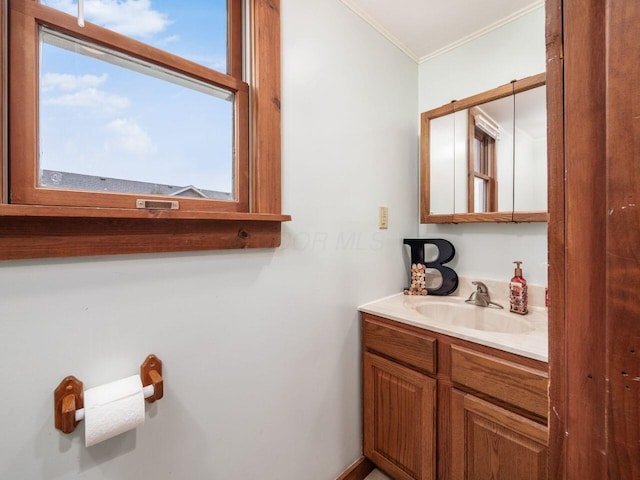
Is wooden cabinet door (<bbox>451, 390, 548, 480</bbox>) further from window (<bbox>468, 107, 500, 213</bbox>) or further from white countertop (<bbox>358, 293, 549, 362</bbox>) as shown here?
window (<bbox>468, 107, 500, 213</bbox>)

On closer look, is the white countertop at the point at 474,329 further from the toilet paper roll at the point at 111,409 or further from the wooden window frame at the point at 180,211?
the toilet paper roll at the point at 111,409

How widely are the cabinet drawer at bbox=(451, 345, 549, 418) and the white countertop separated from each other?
5cm

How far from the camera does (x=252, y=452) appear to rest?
1.01 meters

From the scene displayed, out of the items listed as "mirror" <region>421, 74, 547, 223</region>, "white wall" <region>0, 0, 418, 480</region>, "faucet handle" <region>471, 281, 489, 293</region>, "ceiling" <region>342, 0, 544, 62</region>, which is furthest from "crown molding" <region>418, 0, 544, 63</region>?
"faucet handle" <region>471, 281, 489, 293</region>

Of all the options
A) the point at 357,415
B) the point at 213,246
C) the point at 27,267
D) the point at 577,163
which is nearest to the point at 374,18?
the point at 213,246

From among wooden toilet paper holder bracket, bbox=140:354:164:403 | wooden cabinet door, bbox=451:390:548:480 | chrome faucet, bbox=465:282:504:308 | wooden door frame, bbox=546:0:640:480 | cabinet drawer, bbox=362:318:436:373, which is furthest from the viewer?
chrome faucet, bbox=465:282:504:308

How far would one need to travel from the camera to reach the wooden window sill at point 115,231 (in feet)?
2.00

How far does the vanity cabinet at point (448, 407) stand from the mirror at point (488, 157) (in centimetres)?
71

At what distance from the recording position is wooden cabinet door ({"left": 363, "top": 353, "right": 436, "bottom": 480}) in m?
1.12

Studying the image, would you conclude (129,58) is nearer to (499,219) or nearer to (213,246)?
(213,246)

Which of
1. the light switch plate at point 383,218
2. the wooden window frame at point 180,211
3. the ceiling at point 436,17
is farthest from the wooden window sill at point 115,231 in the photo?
the ceiling at point 436,17

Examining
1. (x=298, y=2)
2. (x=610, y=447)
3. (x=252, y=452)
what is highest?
(x=298, y=2)

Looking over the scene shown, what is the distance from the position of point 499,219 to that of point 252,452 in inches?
56.7

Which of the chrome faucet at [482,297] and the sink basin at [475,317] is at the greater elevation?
the chrome faucet at [482,297]
